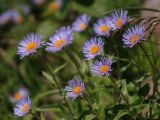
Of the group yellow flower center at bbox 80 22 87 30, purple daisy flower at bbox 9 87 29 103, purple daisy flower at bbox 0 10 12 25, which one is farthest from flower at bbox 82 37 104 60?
purple daisy flower at bbox 0 10 12 25

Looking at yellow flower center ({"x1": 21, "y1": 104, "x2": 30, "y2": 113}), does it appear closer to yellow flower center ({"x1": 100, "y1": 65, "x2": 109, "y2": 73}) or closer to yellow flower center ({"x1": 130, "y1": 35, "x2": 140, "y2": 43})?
yellow flower center ({"x1": 100, "y1": 65, "x2": 109, "y2": 73})

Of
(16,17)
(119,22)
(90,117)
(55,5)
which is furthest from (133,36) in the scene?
Result: (16,17)

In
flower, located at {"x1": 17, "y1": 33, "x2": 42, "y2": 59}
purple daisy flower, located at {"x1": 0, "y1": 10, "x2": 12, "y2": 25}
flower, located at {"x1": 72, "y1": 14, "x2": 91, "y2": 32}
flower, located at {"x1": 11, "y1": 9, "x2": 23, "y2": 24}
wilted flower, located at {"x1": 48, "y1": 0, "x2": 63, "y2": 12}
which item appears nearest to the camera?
flower, located at {"x1": 17, "y1": 33, "x2": 42, "y2": 59}

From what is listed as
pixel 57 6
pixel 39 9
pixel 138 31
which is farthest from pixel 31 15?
pixel 138 31

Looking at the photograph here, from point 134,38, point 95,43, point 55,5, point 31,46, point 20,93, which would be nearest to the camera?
point 134,38

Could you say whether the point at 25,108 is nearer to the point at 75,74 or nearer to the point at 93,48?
the point at 93,48

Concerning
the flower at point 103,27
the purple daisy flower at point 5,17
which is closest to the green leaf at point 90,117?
the flower at point 103,27

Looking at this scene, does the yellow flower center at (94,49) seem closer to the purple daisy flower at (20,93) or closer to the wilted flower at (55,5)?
the purple daisy flower at (20,93)
